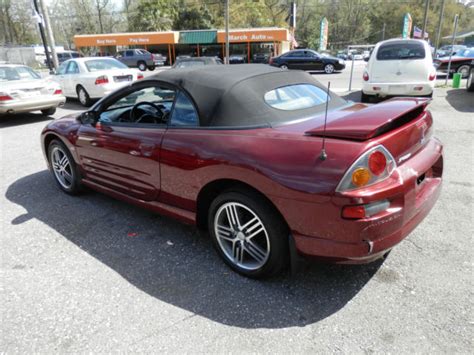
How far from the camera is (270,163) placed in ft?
7.57

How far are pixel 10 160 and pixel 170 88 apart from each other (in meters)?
4.57

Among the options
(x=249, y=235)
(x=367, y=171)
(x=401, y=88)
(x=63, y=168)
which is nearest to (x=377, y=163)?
(x=367, y=171)

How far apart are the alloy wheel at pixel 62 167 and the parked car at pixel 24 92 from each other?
17.5ft

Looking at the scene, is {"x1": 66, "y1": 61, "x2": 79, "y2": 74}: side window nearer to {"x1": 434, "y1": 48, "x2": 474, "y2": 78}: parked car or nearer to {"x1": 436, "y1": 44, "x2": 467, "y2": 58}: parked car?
{"x1": 434, "y1": 48, "x2": 474, "y2": 78}: parked car

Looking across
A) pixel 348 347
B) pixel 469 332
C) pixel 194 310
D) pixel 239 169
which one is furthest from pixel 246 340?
pixel 469 332

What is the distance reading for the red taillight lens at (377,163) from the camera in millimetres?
2098

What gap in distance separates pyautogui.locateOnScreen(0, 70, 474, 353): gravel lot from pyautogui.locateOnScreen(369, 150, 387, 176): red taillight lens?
95cm

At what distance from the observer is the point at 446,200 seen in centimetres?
386

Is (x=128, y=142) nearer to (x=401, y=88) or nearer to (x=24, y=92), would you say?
(x=24, y=92)

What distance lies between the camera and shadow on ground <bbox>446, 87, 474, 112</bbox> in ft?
28.9

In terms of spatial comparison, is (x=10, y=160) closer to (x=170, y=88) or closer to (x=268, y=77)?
(x=170, y=88)

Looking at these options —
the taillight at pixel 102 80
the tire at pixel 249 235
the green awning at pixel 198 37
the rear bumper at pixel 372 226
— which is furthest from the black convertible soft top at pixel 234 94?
the green awning at pixel 198 37

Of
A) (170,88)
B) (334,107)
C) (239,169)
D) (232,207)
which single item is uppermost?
(170,88)

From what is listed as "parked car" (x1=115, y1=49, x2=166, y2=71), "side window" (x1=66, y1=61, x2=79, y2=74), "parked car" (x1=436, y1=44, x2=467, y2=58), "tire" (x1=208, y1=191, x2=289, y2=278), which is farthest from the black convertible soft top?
"parked car" (x1=115, y1=49, x2=166, y2=71)
